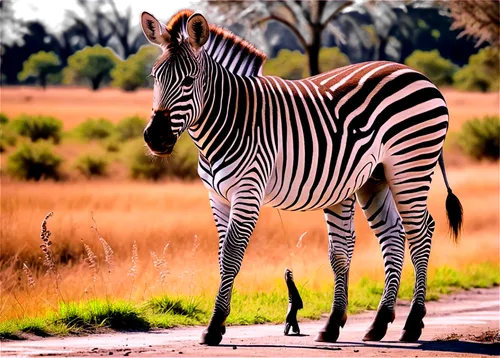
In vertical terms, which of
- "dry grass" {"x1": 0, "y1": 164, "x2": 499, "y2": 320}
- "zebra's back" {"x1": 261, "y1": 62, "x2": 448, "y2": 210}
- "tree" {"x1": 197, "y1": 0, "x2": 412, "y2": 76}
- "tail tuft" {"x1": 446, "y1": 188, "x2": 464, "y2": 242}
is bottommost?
"dry grass" {"x1": 0, "y1": 164, "x2": 499, "y2": 320}

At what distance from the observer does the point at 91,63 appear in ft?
77.4

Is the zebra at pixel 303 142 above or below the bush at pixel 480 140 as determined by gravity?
above

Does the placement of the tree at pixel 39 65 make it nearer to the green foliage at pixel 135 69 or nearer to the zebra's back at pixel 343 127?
the green foliage at pixel 135 69

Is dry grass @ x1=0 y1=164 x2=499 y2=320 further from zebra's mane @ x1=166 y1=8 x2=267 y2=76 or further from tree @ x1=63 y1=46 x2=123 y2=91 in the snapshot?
tree @ x1=63 y1=46 x2=123 y2=91

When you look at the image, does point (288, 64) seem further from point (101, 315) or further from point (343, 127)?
point (101, 315)

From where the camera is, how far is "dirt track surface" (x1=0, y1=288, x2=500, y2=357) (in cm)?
789

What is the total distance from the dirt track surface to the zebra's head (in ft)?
4.89

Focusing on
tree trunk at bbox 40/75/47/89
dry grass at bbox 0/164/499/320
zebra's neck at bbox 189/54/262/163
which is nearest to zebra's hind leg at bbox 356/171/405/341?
zebra's neck at bbox 189/54/262/163

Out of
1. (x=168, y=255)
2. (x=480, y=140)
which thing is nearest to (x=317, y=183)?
(x=168, y=255)

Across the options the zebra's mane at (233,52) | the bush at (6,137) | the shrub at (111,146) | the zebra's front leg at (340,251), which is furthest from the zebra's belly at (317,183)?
the shrub at (111,146)

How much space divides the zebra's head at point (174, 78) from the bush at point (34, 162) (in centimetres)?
1616

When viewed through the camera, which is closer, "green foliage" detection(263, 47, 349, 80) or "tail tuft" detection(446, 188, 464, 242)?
"tail tuft" detection(446, 188, 464, 242)

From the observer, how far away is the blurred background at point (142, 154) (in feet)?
42.8

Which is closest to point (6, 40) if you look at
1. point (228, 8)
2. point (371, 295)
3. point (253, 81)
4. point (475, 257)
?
point (228, 8)
